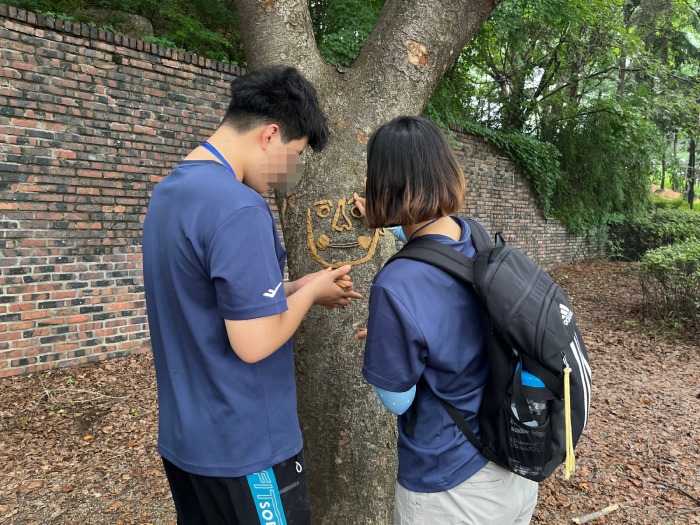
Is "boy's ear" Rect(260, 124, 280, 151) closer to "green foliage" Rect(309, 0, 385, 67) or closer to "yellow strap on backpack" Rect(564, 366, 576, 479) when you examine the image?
"yellow strap on backpack" Rect(564, 366, 576, 479)

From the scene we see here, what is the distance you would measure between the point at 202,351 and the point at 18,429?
3.54 m

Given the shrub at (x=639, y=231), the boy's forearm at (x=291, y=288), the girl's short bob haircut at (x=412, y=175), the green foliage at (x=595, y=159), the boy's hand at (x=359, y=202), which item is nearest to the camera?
the girl's short bob haircut at (x=412, y=175)

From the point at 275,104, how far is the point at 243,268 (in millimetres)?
520

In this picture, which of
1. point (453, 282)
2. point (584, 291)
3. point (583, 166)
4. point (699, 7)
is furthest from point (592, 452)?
point (699, 7)

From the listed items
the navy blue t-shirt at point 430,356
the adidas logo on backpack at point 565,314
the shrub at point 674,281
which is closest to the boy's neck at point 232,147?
the navy blue t-shirt at point 430,356

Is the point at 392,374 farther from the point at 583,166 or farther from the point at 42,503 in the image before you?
the point at 583,166

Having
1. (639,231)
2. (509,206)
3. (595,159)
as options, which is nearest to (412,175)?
(509,206)

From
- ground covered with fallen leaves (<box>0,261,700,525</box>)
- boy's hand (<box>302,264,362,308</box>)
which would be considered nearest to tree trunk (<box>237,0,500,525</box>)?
boy's hand (<box>302,264,362,308</box>)

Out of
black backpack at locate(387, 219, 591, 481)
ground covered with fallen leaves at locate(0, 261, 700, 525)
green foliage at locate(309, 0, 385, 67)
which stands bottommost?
ground covered with fallen leaves at locate(0, 261, 700, 525)

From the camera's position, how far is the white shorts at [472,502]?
1.45m

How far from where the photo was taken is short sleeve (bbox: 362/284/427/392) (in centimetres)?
132

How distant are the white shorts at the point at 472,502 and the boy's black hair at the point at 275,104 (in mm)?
1079

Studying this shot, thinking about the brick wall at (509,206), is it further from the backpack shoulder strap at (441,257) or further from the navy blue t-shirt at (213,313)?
the navy blue t-shirt at (213,313)

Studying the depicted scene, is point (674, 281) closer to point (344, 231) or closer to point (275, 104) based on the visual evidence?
point (344, 231)
